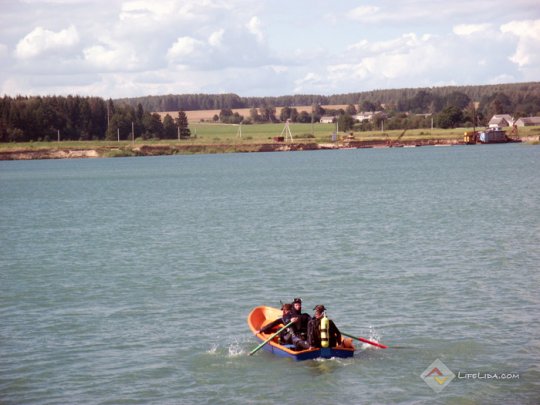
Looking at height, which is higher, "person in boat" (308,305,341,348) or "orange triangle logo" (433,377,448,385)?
"person in boat" (308,305,341,348)

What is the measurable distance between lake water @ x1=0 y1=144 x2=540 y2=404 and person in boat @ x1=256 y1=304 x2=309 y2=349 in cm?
58

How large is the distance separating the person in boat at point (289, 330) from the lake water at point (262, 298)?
576 mm

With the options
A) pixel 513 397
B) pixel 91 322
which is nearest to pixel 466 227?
pixel 91 322

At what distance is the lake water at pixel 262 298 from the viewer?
75.6 feet

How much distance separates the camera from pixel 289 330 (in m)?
25.1

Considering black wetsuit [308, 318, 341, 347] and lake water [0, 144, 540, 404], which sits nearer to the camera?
lake water [0, 144, 540, 404]

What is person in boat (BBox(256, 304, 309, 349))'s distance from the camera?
24.5 metres

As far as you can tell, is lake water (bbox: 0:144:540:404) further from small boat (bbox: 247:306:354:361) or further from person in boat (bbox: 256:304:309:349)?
person in boat (bbox: 256:304:309:349)

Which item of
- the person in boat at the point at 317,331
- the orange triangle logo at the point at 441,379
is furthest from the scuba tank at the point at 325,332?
the orange triangle logo at the point at 441,379

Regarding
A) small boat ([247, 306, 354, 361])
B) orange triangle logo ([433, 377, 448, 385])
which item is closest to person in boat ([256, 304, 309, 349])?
Answer: small boat ([247, 306, 354, 361])

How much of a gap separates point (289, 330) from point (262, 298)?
25.2 feet

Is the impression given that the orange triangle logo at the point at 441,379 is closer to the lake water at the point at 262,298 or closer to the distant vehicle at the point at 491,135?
the lake water at the point at 262,298

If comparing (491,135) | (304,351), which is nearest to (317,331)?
(304,351)

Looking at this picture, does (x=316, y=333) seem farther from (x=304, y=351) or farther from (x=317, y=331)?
(x=304, y=351)
